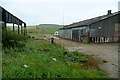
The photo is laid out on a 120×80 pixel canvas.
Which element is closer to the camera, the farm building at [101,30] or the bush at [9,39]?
the bush at [9,39]

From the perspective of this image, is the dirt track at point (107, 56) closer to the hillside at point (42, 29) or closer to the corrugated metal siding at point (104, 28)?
the corrugated metal siding at point (104, 28)

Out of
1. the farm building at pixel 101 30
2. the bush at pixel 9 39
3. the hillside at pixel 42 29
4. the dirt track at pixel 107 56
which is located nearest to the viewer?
the dirt track at pixel 107 56

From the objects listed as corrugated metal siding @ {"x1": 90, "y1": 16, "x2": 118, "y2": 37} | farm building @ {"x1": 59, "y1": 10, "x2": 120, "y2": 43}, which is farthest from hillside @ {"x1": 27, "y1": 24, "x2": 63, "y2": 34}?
corrugated metal siding @ {"x1": 90, "y1": 16, "x2": 118, "y2": 37}

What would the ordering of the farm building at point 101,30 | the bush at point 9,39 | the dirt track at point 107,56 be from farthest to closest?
the farm building at point 101,30 < the bush at point 9,39 < the dirt track at point 107,56

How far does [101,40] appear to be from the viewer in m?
18.3

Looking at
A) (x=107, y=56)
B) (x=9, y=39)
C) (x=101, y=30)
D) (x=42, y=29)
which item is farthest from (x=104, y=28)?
(x=42, y=29)

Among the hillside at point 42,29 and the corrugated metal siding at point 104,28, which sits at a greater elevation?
the hillside at point 42,29

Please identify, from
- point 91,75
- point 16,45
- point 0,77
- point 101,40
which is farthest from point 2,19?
point 101,40

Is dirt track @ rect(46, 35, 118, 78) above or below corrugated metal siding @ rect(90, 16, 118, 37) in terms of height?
below

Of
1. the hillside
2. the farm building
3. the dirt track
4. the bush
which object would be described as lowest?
the dirt track

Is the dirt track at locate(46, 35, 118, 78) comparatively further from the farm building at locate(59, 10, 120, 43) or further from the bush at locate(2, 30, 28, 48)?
the farm building at locate(59, 10, 120, 43)

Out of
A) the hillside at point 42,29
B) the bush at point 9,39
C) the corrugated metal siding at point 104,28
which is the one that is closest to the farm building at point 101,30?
the corrugated metal siding at point 104,28

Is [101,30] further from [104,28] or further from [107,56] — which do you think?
[107,56]

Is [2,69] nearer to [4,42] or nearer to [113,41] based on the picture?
[4,42]
